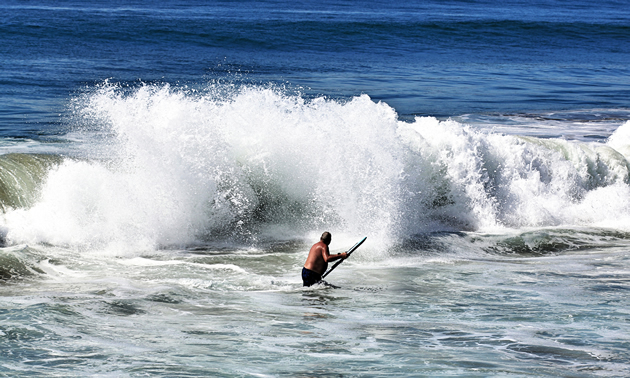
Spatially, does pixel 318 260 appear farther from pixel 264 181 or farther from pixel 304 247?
pixel 264 181

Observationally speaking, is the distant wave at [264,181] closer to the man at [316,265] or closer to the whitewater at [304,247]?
the whitewater at [304,247]

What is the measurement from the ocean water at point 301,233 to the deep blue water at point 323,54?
562 mm

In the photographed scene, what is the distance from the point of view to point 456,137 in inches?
533

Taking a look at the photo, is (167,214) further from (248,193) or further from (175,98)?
(175,98)

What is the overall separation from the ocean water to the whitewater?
0.12ft

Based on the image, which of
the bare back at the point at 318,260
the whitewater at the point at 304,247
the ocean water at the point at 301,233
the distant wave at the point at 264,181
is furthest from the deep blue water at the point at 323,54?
the bare back at the point at 318,260

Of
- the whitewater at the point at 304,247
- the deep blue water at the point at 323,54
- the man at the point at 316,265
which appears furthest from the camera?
the deep blue water at the point at 323,54

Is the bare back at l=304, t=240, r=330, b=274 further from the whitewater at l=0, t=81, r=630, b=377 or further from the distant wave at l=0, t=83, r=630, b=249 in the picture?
the distant wave at l=0, t=83, r=630, b=249

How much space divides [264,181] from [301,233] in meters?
1.32

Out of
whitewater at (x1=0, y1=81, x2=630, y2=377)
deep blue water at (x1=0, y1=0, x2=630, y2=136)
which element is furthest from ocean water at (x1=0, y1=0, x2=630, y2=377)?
deep blue water at (x1=0, y1=0, x2=630, y2=136)

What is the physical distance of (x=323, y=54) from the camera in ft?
114

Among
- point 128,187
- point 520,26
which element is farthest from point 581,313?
point 520,26

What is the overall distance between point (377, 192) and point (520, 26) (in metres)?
40.4

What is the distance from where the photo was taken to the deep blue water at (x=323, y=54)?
2388 centimetres
